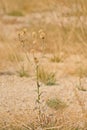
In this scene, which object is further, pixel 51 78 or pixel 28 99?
pixel 51 78

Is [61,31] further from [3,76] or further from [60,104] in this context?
[60,104]

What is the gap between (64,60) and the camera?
204 inches

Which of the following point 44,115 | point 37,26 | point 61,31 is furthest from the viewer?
point 37,26

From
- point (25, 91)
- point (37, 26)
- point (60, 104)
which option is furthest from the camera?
point (37, 26)

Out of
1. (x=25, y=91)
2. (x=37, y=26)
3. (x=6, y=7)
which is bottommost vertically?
(x=6, y=7)

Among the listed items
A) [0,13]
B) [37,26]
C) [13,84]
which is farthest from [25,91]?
[0,13]

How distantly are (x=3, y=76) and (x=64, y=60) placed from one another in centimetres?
89

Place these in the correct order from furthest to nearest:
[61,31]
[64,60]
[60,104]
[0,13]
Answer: [0,13]
[61,31]
[64,60]
[60,104]

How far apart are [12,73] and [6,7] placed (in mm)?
5733

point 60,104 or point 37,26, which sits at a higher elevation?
point 60,104

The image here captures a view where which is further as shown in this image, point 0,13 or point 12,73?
point 0,13

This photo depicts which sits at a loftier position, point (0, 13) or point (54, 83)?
point (54, 83)

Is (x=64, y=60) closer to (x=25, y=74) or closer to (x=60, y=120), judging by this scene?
(x=25, y=74)

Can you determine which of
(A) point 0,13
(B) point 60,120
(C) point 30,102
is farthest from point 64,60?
(A) point 0,13
